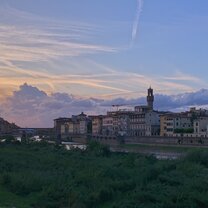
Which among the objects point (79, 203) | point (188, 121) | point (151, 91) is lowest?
point (79, 203)

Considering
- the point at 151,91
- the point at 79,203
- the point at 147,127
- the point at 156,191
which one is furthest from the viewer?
the point at 151,91

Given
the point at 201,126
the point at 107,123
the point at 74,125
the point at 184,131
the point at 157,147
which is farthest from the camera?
the point at 74,125

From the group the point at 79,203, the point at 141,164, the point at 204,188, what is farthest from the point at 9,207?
the point at 141,164

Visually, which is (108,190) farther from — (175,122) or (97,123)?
(97,123)

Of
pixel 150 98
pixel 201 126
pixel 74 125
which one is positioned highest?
pixel 150 98

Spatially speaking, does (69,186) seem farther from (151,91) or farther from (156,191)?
(151,91)

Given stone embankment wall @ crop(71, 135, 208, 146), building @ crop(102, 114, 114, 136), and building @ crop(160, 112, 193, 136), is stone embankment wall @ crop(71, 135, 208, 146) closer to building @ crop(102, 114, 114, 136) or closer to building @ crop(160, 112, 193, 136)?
building @ crop(160, 112, 193, 136)

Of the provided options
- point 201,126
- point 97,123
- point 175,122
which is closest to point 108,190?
point 201,126

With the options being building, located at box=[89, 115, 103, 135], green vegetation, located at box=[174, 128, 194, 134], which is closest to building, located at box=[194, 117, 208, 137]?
green vegetation, located at box=[174, 128, 194, 134]

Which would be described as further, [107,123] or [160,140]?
[107,123]

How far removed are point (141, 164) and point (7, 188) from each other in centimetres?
1565

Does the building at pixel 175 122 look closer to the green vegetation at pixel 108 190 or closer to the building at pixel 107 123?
the building at pixel 107 123

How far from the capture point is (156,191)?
73.1 feet

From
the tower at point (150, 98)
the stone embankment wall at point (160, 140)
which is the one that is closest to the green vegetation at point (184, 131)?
the stone embankment wall at point (160, 140)
